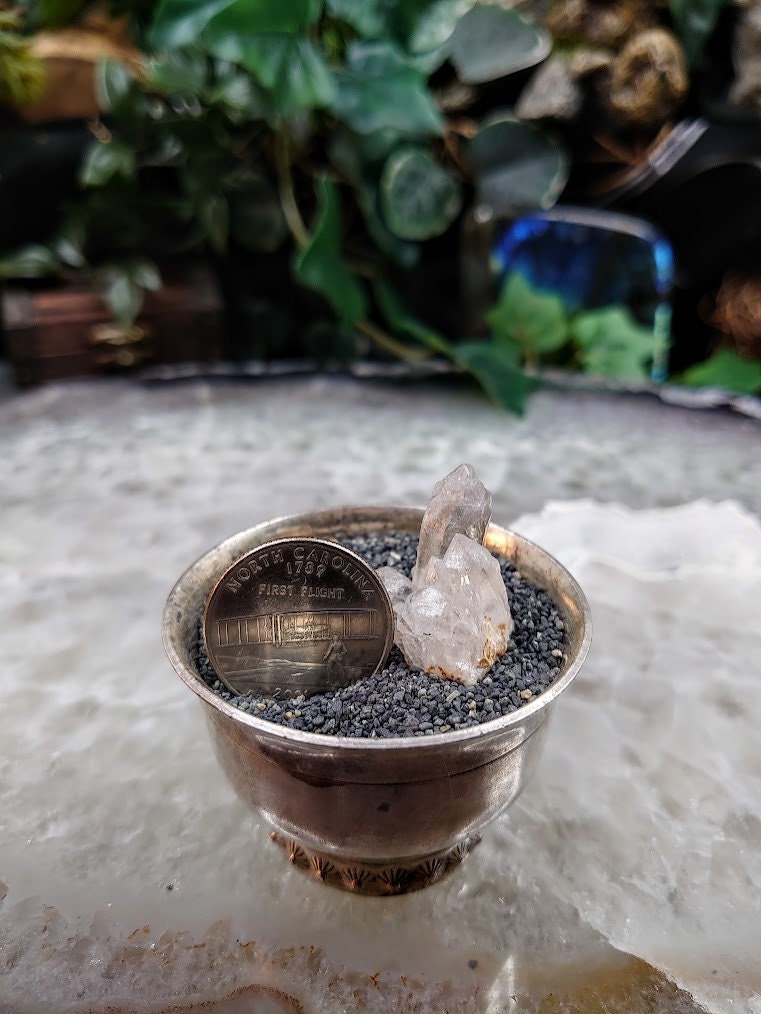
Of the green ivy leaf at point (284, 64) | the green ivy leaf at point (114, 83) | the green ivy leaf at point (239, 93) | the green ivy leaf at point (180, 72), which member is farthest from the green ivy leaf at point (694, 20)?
the green ivy leaf at point (114, 83)

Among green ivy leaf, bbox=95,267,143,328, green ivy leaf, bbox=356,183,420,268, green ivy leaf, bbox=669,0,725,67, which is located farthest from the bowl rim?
green ivy leaf, bbox=669,0,725,67

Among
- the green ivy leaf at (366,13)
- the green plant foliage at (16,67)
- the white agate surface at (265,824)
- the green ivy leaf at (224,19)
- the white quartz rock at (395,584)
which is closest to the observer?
the white agate surface at (265,824)

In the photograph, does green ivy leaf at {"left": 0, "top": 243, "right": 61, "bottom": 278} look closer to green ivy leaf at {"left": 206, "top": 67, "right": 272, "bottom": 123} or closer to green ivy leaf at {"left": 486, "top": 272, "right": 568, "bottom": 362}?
green ivy leaf at {"left": 206, "top": 67, "right": 272, "bottom": 123}

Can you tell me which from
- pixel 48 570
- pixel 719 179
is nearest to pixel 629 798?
pixel 48 570

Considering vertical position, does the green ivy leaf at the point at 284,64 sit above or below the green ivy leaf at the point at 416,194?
above

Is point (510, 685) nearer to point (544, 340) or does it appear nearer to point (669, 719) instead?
point (669, 719)

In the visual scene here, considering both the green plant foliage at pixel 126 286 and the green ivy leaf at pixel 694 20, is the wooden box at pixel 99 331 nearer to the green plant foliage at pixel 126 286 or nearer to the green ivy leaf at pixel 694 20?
the green plant foliage at pixel 126 286

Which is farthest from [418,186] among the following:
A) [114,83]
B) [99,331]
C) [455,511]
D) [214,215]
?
[455,511]
